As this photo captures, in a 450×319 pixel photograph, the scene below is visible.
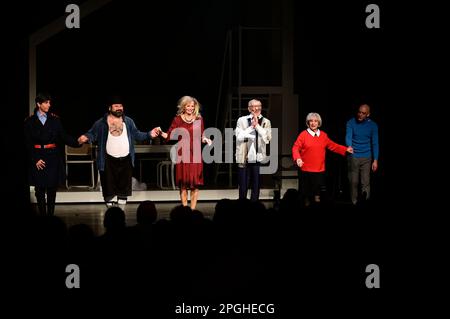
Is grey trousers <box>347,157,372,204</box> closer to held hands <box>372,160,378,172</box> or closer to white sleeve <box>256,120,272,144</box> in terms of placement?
held hands <box>372,160,378,172</box>

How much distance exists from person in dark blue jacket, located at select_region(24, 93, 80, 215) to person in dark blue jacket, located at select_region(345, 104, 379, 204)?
2952mm

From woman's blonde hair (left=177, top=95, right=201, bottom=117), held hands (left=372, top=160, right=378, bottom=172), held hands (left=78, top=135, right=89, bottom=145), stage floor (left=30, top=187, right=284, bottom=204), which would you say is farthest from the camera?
stage floor (left=30, top=187, right=284, bottom=204)

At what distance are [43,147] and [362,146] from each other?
128 inches

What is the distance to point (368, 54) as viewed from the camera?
Answer: 789 cm

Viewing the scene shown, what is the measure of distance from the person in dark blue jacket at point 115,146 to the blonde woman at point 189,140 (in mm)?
241

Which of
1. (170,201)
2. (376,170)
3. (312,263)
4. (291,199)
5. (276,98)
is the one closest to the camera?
(312,263)

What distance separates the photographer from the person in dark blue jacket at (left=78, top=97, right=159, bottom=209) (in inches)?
295

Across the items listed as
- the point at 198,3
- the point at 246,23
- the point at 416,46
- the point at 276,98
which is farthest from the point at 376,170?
the point at 198,3

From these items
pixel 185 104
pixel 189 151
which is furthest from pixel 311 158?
pixel 185 104

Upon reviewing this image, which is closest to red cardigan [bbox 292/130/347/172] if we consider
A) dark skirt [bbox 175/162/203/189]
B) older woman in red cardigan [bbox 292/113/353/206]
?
older woman in red cardigan [bbox 292/113/353/206]

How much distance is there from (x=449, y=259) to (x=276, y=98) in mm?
7163

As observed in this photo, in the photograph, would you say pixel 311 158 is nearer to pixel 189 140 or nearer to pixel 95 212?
pixel 189 140

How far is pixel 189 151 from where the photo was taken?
24.7ft
